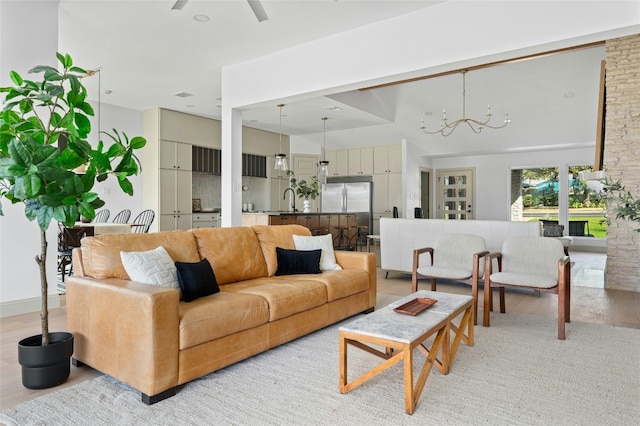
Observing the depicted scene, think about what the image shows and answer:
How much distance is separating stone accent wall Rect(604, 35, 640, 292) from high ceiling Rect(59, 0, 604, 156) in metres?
1.24

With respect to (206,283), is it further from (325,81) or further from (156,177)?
(156,177)

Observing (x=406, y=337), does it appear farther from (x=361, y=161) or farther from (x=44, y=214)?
(x=361, y=161)

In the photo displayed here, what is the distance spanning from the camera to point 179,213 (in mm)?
8133

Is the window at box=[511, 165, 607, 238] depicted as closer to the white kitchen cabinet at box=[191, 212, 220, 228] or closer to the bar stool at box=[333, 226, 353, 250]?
the bar stool at box=[333, 226, 353, 250]

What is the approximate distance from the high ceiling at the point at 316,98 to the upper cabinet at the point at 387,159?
0.83ft

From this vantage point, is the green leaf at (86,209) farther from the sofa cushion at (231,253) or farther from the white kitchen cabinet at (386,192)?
the white kitchen cabinet at (386,192)

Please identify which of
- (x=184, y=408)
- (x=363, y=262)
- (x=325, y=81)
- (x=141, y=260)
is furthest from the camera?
(x=325, y=81)

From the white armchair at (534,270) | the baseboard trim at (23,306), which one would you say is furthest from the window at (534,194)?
the baseboard trim at (23,306)

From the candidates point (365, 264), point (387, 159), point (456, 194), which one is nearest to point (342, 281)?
point (365, 264)

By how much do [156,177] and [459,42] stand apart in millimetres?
5978

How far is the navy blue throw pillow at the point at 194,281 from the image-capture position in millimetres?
2695

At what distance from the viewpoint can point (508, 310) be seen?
410 cm

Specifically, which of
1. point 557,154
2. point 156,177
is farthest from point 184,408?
point 557,154

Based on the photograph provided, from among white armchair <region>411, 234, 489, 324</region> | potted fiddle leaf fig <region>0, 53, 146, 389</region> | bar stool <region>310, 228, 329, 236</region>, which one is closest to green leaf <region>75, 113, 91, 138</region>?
potted fiddle leaf fig <region>0, 53, 146, 389</region>
